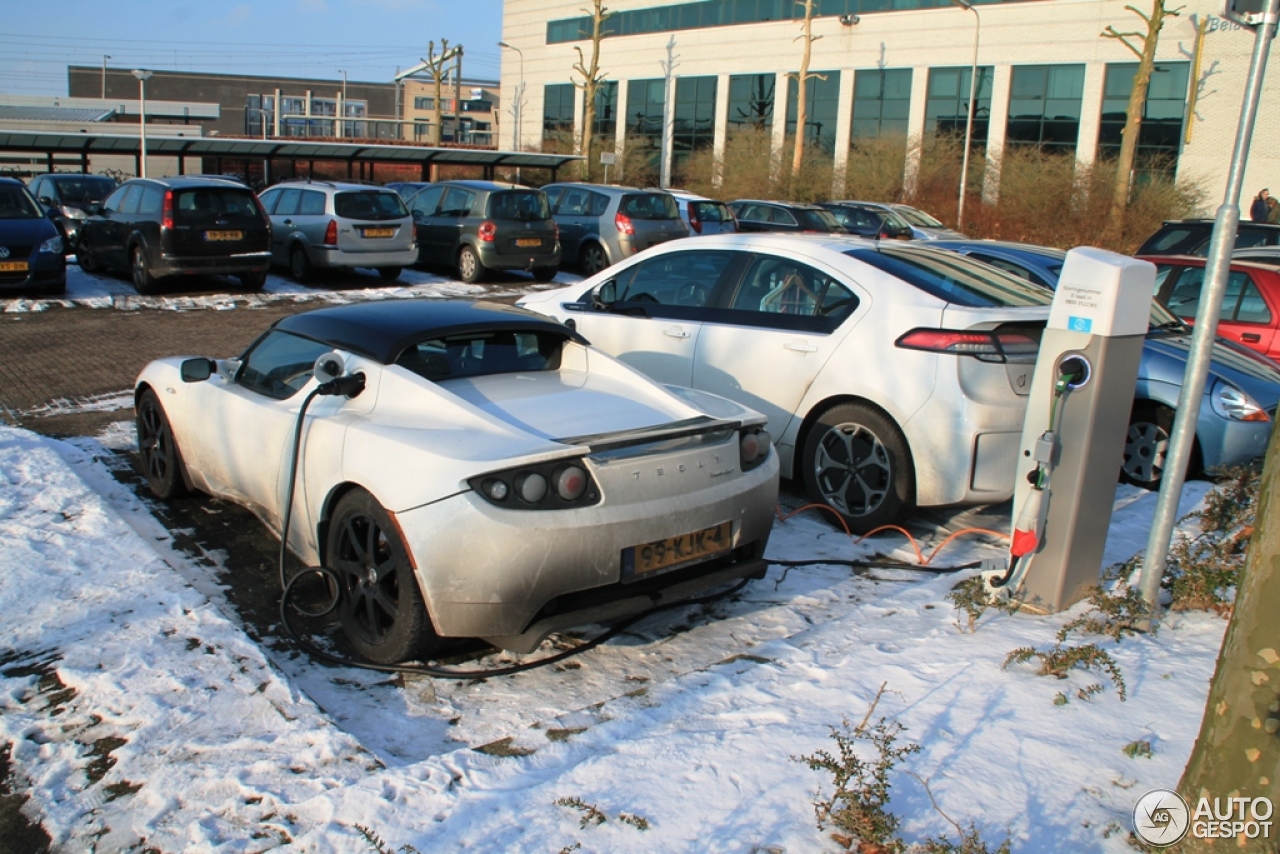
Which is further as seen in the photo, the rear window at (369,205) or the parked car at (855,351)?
the rear window at (369,205)

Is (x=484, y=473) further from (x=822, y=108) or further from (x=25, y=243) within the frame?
(x=822, y=108)

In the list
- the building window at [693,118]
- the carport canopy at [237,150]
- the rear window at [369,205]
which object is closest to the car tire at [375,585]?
the rear window at [369,205]

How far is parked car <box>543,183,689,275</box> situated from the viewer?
775 inches

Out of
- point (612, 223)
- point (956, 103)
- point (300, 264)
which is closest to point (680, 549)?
point (300, 264)

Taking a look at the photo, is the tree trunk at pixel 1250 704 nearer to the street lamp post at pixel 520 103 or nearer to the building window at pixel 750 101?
the building window at pixel 750 101

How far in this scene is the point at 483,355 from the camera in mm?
5281

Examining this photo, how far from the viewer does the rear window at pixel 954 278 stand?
612 cm

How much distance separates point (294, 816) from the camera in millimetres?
3117

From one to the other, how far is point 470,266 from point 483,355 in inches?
539

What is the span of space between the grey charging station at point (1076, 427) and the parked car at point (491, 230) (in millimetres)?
14341

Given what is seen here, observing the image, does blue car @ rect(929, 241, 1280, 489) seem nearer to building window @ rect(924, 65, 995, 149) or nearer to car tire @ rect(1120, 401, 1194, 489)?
car tire @ rect(1120, 401, 1194, 489)

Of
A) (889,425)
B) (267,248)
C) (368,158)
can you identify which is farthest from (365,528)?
(368,158)

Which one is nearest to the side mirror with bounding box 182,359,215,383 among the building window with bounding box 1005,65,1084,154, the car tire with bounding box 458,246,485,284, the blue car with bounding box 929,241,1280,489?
the blue car with bounding box 929,241,1280,489

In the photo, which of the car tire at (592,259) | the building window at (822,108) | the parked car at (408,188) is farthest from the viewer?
the building window at (822,108)
